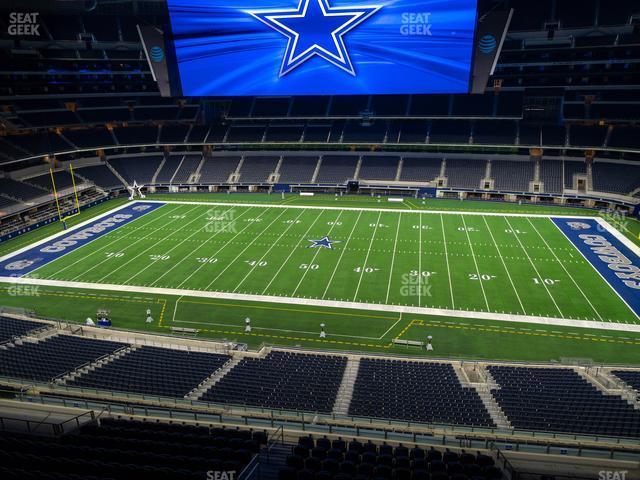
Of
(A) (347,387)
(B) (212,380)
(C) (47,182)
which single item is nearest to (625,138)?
(A) (347,387)

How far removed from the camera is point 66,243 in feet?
120

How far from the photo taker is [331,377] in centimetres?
1720

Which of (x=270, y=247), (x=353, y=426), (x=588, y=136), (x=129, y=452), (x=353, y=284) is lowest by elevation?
(x=353, y=284)

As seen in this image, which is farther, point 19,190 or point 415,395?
point 19,190

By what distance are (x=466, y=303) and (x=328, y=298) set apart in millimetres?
7969

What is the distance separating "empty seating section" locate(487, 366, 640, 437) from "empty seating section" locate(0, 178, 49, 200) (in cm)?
4614

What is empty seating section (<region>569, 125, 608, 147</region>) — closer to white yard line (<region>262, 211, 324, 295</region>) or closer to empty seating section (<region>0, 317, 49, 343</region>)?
white yard line (<region>262, 211, 324, 295</region>)

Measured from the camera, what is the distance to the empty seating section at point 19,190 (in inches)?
1732

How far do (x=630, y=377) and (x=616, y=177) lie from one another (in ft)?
118

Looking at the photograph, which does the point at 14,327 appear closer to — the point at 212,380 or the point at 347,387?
the point at 212,380

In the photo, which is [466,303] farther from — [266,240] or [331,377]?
[266,240]

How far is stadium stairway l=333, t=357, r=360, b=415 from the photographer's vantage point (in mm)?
14711

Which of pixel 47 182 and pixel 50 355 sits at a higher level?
pixel 47 182

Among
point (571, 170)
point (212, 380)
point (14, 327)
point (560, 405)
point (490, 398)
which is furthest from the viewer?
point (571, 170)
